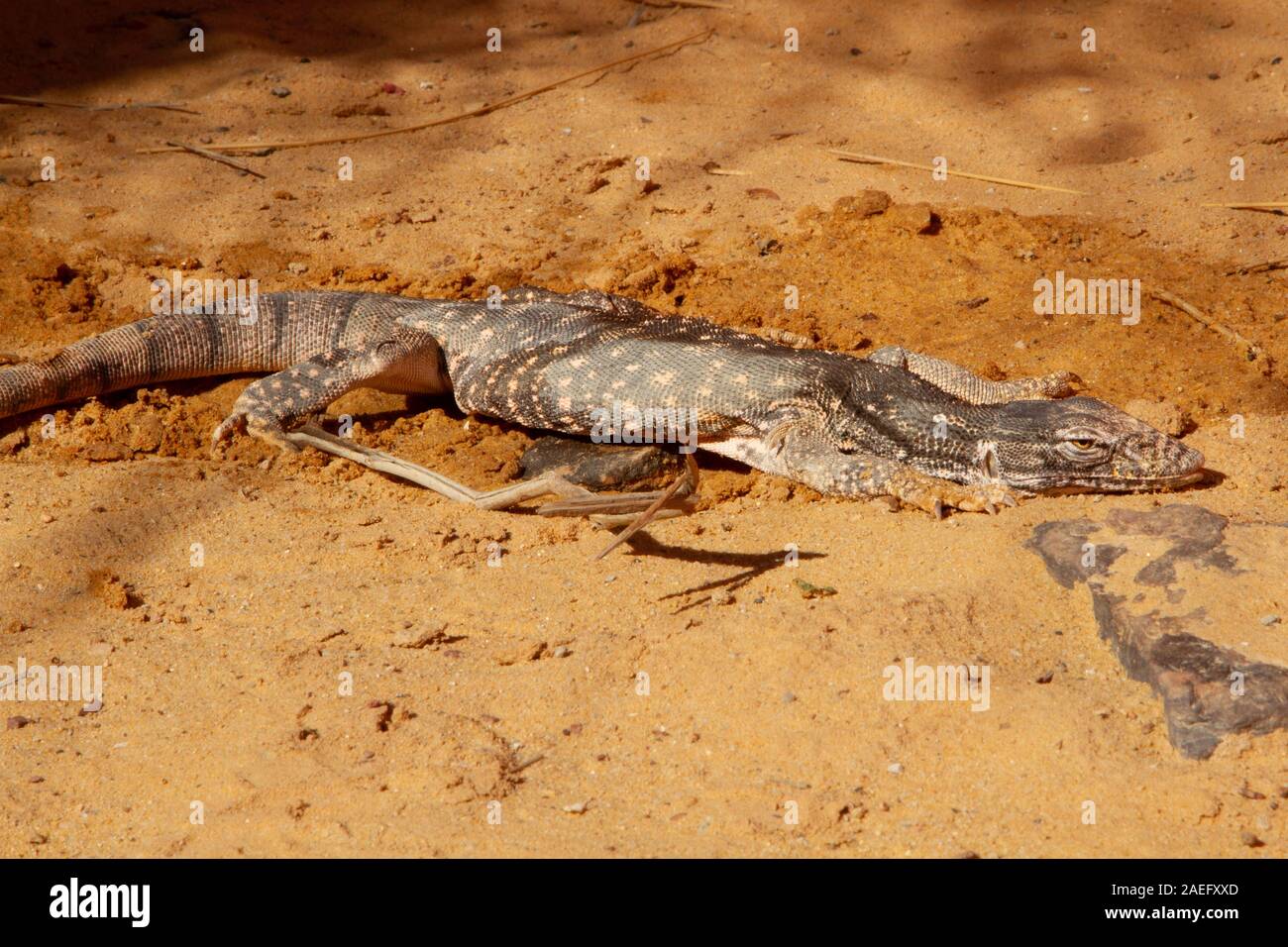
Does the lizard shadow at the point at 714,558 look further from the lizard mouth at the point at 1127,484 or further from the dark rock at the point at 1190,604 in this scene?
the lizard mouth at the point at 1127,484

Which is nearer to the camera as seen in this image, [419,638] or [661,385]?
[419,638]

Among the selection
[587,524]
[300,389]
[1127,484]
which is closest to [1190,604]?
[1127,484]

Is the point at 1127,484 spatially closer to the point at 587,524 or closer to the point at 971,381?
the point at 971,381

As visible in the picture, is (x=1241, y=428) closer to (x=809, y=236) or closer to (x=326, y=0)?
(x=809, y=236)

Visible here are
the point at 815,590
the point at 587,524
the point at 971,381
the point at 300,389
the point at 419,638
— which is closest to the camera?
the point at 419,638

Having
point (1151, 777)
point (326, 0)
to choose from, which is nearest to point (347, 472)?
point (1151, 777)

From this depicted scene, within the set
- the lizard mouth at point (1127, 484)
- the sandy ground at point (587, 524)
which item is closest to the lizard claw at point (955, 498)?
the sandy ground at point (587, 524)
